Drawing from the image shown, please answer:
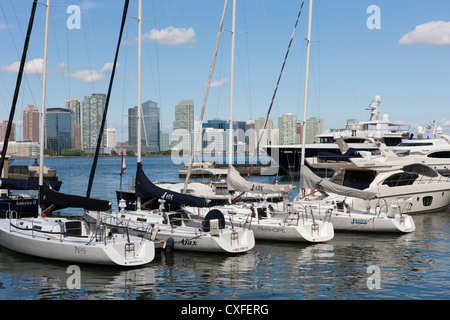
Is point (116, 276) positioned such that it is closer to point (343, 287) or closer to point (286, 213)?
point (343, 287)

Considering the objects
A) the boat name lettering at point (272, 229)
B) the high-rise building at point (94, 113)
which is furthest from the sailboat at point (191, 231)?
the high-rise building at point (94, 113)

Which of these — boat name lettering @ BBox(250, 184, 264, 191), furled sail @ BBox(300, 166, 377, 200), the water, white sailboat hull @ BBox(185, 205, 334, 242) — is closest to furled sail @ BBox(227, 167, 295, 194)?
boat name lettering @ BBox(250, 184, 264, 191)

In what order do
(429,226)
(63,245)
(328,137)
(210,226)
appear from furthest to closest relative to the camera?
1. (328,137)
2. (429,226)
3. (210,226)
4. (63,245)

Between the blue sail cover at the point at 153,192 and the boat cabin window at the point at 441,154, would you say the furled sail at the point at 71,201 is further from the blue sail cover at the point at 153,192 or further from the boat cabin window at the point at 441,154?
the boat cabin window at the point at 441,154

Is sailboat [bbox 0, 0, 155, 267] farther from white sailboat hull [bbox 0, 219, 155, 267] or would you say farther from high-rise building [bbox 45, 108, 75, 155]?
high-rise building [bbox 45, 108, 75, 155]

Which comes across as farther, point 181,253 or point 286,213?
point 286,213

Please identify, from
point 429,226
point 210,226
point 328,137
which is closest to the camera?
point 210,226

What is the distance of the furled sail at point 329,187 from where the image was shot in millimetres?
26453

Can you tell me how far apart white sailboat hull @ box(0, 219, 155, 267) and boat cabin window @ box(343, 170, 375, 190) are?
63.5ft

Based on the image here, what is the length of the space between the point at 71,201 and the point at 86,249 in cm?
352

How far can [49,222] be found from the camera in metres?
20.6

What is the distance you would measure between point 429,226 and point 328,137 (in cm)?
4793
